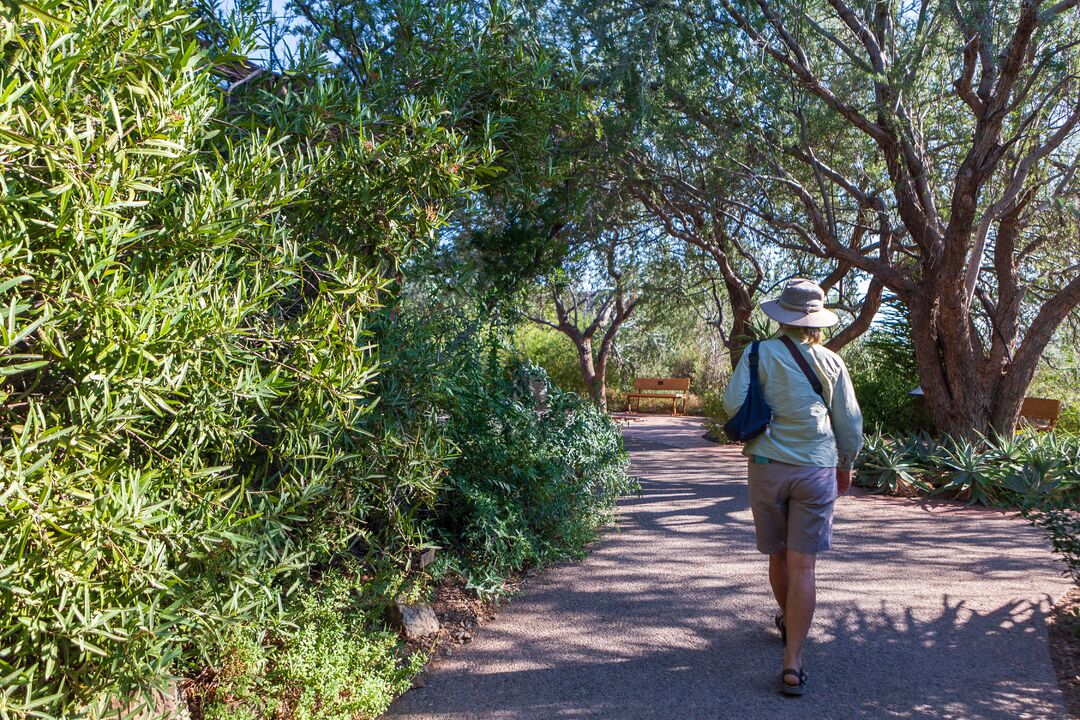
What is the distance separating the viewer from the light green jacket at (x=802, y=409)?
3836mm

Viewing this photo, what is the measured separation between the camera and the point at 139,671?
2381mm

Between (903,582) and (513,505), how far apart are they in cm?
279

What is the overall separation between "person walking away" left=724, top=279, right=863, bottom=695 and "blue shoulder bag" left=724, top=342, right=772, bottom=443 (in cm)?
3

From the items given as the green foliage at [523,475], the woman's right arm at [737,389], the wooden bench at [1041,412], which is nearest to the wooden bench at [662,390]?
the wooden bench at [1041,412]

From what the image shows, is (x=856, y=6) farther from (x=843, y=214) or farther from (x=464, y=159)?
(x=464, y=159)

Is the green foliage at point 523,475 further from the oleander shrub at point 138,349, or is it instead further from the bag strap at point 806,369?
the bag strap at point 806,369

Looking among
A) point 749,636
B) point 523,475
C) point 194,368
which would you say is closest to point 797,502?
point 749,636

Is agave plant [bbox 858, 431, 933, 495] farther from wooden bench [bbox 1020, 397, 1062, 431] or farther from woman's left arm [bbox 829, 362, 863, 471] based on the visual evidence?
woman's left arm [bbox 829, 362, 863, 471]

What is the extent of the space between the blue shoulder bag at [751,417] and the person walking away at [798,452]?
31 mm

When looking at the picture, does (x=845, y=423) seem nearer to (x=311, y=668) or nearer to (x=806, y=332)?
(x=806, y=332)

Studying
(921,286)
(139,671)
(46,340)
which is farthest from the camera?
(921,286)

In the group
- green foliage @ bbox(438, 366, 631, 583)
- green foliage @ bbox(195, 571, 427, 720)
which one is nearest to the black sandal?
green foliage @ bbox(195, 571, 427, 720)

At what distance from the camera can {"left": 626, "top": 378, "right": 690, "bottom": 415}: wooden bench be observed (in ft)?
77.3

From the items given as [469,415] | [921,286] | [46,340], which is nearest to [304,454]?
[46,340]
